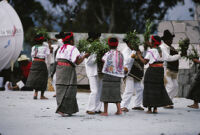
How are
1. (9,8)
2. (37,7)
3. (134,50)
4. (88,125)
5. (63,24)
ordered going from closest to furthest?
1. (88,125)
2. (134,50)
3. (9,8)
4. (63,24)
5. (37,7)

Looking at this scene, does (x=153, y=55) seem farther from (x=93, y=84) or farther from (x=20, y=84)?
(x=20, y=84)

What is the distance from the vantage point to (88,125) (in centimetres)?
694

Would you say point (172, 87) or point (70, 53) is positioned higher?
point (70, 53)

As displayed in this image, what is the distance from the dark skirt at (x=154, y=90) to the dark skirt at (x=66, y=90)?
6.08ft

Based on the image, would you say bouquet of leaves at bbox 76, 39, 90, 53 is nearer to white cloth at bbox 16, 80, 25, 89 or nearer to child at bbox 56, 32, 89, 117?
child at bbox 56, 32, 89, 117

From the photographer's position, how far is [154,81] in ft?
29.7

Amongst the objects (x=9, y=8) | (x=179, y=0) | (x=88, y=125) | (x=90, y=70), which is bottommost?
(x=88, y=125)

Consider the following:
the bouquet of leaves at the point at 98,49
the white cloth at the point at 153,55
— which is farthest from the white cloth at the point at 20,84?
the white cloth at the point at 153,55

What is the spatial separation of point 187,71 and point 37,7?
30.2 meters

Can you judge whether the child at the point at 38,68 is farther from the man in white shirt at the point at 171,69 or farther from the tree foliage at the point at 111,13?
the tree foliage at the point at 111,13

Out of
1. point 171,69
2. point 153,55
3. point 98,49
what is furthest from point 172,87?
point 98,49

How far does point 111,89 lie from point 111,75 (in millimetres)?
322

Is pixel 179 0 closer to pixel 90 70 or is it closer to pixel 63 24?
pixel 63 24

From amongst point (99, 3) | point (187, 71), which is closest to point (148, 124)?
point (187, 71)
